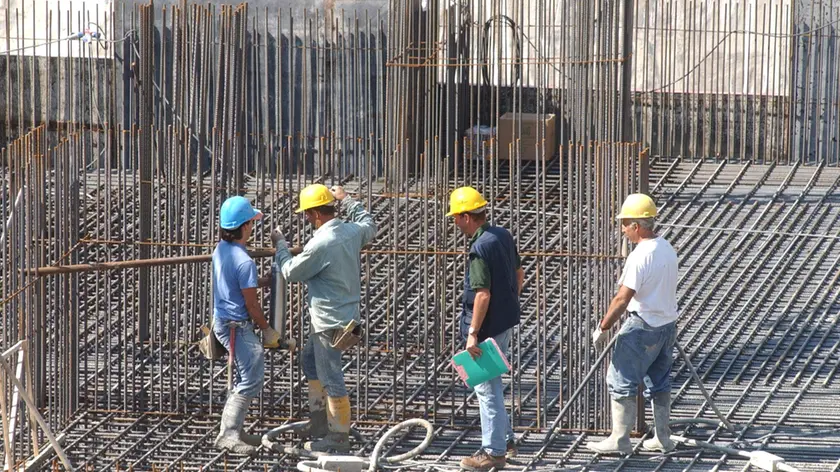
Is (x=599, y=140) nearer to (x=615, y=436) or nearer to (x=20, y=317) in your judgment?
(x=615, y=436)

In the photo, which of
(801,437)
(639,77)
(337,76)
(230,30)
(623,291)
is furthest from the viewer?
(639,77)

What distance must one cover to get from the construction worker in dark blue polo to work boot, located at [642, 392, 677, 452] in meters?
0.89

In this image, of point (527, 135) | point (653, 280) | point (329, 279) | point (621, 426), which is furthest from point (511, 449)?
point (527, 135)

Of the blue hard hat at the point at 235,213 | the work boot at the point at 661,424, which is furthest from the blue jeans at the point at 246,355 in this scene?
the work boot at the point at 661,424

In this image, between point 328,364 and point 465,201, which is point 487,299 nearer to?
point 465,201

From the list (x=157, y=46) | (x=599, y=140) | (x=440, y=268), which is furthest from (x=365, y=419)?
(x=157, y=46)

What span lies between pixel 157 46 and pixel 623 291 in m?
8.29

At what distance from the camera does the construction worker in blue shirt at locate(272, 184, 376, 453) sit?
27.8 ft

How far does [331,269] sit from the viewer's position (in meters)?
8.52

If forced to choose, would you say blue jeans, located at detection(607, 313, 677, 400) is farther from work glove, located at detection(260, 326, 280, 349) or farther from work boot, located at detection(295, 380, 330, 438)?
work glove, located at detection(260, 326, 280, 349)

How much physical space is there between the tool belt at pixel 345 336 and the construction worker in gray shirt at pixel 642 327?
1443mm

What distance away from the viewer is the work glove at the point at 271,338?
8719mm

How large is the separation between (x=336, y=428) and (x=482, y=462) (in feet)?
3.03

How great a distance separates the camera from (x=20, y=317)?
339 inches
